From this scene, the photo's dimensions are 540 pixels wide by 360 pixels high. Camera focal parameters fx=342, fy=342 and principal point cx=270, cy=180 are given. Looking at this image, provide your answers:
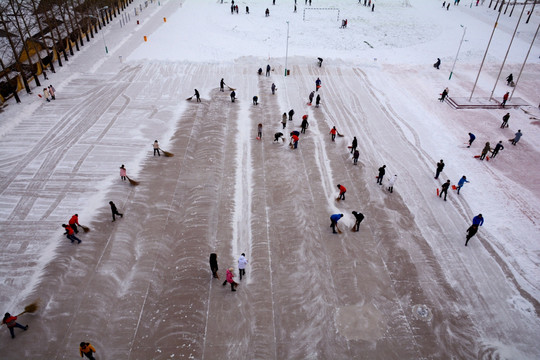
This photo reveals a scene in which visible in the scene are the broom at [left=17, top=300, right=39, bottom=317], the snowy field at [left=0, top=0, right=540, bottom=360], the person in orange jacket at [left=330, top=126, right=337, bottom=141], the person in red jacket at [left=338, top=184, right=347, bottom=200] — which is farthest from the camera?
the person in orange jacket at [left=330, top=126, right=337, bottom=141]

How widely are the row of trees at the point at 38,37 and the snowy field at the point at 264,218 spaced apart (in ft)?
6.02

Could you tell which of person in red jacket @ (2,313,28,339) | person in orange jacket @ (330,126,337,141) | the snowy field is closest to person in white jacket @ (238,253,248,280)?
the snowy field

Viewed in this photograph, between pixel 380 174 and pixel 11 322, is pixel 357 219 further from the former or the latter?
pixel 11 322

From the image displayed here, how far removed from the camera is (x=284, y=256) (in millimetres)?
15320

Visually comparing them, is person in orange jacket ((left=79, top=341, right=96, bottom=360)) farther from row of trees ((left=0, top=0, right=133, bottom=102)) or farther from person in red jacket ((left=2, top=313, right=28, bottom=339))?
row of trees ((left=0, top=0, right=133, bottom=102))

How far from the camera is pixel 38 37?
36906mm

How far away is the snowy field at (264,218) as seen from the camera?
12.5 metres

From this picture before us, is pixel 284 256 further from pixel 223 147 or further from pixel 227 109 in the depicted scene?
pixel 227 109

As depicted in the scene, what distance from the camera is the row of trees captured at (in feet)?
89.7

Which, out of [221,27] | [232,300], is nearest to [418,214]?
[232,300]

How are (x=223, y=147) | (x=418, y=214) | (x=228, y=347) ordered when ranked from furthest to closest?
(x=223, y=147) < (x=418, y=214) < (x=228, y=347)

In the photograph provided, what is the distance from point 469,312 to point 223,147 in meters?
16.1

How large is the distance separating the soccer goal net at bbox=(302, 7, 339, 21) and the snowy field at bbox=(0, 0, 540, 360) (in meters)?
21.1

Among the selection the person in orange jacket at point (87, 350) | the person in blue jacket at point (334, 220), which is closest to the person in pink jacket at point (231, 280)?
the person in orange jacket at point (87, 350)
